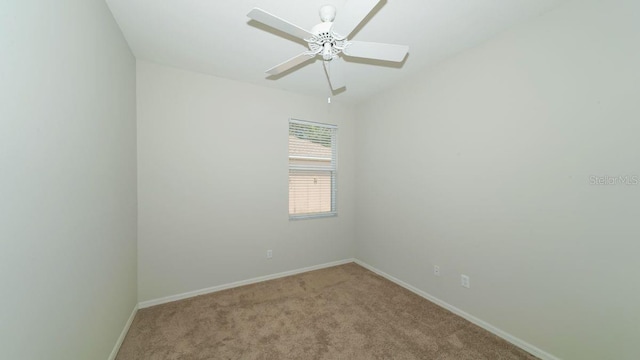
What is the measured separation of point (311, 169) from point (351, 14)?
2427 mm

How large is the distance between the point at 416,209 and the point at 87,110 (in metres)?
3.14

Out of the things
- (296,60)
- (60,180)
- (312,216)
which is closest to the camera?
(60,180)

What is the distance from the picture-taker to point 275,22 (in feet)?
4.56

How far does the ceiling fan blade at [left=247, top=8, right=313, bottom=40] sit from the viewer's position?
4.27 feet

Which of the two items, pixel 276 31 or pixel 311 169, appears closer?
pixel 276 31

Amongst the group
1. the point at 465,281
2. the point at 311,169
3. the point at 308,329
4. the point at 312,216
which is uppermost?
the point at 311,169

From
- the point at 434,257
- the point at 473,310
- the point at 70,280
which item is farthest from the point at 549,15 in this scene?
the point at 70,280

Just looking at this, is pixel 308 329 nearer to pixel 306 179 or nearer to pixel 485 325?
pixel 485 325

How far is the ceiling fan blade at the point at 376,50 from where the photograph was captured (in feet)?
5.41

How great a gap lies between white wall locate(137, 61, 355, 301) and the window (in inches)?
5.3

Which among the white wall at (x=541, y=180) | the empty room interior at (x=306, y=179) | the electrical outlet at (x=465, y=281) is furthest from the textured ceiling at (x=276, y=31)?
the electrical outlet at (x=465, y=281)

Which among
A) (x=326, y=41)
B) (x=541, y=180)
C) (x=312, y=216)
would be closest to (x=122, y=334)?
(x=312, y=216)

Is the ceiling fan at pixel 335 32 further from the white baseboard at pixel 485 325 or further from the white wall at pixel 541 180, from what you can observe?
the white baseboard at pixel 485 325

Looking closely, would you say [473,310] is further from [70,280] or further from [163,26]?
[163,26]
